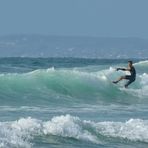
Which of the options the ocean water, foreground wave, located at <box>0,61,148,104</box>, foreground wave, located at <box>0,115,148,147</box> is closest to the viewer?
foreground wave, located at <box>0,115,148,147</box>

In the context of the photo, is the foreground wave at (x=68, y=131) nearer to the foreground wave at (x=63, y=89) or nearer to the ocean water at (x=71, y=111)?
the ocean water at (x=71, y=111)

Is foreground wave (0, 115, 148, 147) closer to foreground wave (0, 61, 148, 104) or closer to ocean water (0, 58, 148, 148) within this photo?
ocean water (0, 58, 148, 148)

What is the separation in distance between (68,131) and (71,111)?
17.3 ft

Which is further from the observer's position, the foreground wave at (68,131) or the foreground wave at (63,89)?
the foreground wave at (63,89)

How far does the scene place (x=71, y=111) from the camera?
2088 cm

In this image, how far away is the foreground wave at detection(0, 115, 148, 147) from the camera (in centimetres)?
1464

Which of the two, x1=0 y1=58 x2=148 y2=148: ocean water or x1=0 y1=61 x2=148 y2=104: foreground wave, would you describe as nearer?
x1=0 y1=58 x2=148 y2=148: ocean water

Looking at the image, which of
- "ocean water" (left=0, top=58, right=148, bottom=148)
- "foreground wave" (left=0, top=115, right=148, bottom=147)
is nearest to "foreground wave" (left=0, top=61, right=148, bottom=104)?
"ocean water" (left=0, top=58, right=148, bottom=148)

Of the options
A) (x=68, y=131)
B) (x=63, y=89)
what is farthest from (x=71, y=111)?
(x=63, y=89)

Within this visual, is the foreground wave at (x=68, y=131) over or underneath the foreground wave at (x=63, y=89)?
underneath

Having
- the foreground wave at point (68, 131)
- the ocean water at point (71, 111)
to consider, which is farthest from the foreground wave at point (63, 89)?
the foreground wave at point (68, 131)

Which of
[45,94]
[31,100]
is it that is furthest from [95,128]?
[45,94]

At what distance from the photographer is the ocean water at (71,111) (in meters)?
15.1

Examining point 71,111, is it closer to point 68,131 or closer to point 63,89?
point 68,131
